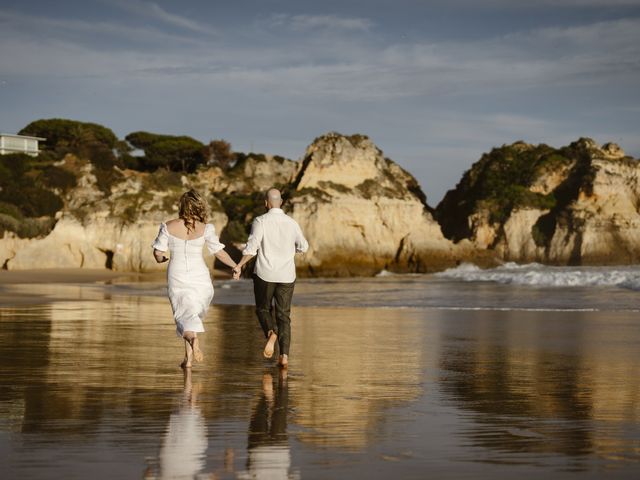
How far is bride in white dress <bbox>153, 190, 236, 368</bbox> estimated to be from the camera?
8.22m

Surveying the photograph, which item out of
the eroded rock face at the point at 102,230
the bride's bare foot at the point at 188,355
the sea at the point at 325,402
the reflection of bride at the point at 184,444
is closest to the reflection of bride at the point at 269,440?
the sea at the point at 325,402

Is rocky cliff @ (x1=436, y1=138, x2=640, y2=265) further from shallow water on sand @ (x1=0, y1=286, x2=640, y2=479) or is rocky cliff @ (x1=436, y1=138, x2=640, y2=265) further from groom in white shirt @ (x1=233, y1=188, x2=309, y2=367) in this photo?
groom in white shirt @ (x1=233, y1=188, x2=309, y2=367)

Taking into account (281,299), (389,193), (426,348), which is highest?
(389,193)

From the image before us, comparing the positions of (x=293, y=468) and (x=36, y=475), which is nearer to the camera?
(x=36, y=475)

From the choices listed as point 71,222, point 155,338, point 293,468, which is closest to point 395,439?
point 293,468

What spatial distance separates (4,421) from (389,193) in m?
50.4

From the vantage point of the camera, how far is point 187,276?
830cm

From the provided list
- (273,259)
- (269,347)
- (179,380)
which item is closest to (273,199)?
(273,259)

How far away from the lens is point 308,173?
55.1m

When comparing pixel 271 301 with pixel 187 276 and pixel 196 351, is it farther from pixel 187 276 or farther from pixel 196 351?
pixel 196 351

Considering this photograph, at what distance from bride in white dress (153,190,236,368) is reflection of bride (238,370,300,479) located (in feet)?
5.54

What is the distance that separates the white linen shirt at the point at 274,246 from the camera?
876cm

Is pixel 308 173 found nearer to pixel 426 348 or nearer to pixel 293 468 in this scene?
pixel 426 348

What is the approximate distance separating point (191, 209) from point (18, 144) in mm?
74467
